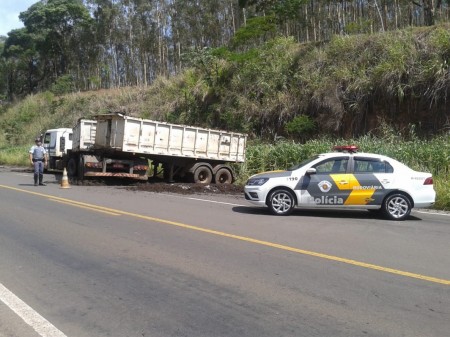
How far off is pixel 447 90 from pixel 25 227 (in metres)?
18.1

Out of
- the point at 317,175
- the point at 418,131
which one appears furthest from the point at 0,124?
the point at 317,175

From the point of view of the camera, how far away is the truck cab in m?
23.8

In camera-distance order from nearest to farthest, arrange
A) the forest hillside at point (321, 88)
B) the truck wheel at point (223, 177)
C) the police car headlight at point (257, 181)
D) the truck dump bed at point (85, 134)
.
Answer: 1. the police car headlight at point (257, 181)
2. the truck dump bed at point (85, 134)
3. the truck wheel at point (223, 177)
4. the forest hillside at point (321, 88)

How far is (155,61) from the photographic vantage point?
62.9 m

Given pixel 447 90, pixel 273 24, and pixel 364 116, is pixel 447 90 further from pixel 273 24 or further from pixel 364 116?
pixel 273 24

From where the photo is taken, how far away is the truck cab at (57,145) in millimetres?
23828

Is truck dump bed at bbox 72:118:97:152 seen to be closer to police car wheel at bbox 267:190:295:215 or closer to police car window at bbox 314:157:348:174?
police car wheel at bbox 267:190:295:215

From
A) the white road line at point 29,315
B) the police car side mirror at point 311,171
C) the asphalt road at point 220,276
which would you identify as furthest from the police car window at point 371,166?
the white road line at point 29,315

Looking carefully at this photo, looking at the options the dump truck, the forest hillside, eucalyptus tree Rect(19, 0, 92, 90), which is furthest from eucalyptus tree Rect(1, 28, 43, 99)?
the dump truck

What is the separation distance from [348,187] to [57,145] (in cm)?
1753

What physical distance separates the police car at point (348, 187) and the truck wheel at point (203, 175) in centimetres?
849

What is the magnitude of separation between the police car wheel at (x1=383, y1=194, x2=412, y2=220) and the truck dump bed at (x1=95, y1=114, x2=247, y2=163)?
31.7 ft

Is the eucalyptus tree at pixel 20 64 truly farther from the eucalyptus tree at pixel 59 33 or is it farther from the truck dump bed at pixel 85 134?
the truck dump bed at pixel 85 134

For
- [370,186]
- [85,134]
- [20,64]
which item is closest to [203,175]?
[85,134]
